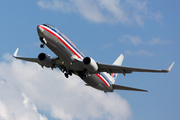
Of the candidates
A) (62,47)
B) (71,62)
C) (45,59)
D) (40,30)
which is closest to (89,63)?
(71,62)

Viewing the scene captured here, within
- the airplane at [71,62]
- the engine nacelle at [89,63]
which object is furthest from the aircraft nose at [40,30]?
the engine nacelle at [89,63]

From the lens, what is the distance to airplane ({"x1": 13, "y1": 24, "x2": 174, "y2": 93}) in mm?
34312

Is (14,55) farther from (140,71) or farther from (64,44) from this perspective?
(140,71)

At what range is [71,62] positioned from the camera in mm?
36438

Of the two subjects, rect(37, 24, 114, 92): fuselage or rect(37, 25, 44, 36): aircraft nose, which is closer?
rect(37, 25, 44, 36): aircraft nose

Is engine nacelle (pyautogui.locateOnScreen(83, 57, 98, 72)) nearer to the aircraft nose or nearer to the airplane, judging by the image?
the airplane

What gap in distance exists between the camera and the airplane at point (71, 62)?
113 ft

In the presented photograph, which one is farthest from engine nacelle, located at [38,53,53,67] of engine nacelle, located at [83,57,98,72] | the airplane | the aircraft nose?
the aircraft nose

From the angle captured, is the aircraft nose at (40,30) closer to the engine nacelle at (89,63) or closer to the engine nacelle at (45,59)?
the engine nacelle at (45,59)

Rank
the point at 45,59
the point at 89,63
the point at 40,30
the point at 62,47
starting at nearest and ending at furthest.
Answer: the point at 40,30
the point at 62,47
the point at 89,63
the point at 45,59

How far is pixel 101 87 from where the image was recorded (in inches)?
1715

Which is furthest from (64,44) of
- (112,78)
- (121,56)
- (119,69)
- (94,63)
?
(121,56)

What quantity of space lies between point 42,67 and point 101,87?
928cm

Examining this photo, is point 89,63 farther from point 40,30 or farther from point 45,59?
point 40,30
